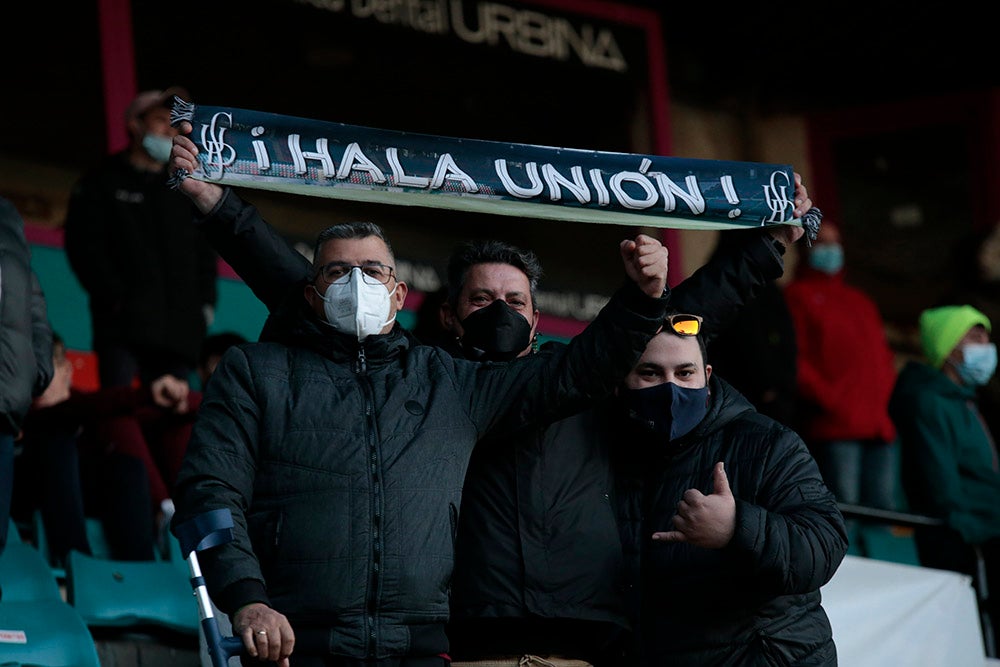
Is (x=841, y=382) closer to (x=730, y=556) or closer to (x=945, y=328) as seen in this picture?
(x=945, y=328)

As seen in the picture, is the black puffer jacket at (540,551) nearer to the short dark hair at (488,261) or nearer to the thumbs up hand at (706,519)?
the thumbs up hand at (706,519)

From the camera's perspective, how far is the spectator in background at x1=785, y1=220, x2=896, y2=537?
8.38 meters

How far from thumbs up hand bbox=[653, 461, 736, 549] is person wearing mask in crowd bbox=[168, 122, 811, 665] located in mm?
274

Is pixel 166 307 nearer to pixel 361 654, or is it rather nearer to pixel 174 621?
pixel 174 621

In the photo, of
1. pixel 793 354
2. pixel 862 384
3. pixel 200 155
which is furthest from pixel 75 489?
pixel 862 384

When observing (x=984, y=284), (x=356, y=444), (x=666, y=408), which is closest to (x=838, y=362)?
(x=984, y=284)

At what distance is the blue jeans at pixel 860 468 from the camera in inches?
326

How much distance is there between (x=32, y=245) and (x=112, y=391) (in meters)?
3.01

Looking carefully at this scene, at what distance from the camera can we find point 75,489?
637 cm

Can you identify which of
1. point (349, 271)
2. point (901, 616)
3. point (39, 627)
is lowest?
point (901, 616)

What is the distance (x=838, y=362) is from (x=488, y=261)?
4.59m

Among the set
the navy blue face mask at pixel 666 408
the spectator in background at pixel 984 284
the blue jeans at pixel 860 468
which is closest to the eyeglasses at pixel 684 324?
the navy blue face mask at pixel 666 408

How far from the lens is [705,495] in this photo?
13.9ft

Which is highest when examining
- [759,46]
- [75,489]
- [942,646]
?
[759,46]
